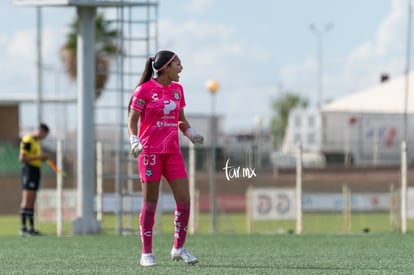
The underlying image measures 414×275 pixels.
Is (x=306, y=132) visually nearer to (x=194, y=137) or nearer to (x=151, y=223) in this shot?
(x=194, y=137)

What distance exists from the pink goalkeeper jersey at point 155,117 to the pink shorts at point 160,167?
0.07 meters

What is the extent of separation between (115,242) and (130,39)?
5.14 meters

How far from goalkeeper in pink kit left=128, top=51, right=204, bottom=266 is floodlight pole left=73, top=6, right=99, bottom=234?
29.0 ft

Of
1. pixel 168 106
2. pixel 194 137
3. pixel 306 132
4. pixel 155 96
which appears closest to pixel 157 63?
pixel 155 96

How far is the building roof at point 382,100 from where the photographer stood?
219ft

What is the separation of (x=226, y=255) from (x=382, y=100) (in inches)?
2206

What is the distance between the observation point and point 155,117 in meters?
11.6

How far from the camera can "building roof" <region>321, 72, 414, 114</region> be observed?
66.8 meters

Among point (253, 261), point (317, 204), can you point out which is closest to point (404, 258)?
point (253, 261)

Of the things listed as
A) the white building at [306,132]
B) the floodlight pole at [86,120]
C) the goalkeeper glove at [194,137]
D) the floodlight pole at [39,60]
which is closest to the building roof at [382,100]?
the white building at [306,132]

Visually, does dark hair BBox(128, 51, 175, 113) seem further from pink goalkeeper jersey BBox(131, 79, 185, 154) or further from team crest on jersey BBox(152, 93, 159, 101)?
team crest on jersey BBox(152, 93, 159, 101)

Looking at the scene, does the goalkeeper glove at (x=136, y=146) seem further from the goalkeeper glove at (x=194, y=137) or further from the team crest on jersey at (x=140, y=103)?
the goalkeeper glove at (x=194, y=137)

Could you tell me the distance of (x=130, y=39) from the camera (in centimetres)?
2053

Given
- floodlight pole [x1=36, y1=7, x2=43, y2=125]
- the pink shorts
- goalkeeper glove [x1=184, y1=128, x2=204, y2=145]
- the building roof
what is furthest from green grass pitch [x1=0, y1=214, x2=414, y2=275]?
the building roof
